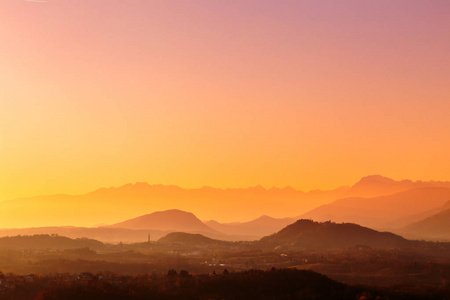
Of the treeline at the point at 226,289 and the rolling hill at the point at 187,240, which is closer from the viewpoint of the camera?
the treeline at the point at 226,289

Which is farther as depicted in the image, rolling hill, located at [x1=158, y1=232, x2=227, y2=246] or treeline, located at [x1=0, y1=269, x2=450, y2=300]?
rolling hill, located at [x1=158, y1=232, x2=227, y2=246]

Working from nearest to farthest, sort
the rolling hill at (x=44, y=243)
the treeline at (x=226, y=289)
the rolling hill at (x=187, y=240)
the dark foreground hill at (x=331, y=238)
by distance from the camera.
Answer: the treeline at (x=226, y=289)
the rolling hill at (x=44, y=243)
the dark foreground hill at (x=331, y=238)
the rolling hill at (x=187, y=240)

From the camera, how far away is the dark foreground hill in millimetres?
157750

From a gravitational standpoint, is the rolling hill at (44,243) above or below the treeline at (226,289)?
above

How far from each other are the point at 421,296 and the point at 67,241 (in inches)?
5127

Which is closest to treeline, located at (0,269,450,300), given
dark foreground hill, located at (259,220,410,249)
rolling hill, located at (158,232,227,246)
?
dark foreground hill, located at (259,220,410,249)

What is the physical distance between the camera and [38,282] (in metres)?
53.3

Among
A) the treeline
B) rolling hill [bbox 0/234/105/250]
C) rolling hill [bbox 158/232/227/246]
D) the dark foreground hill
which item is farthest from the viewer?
rolling hill [bbox 158/232/227/246]

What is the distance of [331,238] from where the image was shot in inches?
6481

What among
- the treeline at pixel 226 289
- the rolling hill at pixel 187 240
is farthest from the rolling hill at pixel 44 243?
the treeline at pixel 226 289

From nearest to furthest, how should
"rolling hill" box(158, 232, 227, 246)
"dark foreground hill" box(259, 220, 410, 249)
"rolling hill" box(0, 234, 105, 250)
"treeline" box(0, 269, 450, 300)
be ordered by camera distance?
1. "treeline" box(0, 269, 450, 300)
2. "rolling hill" box(0, 234, 105, 250)
3. "dark foreground hill" box(259, 220, 410, 249)
4. "rolling hill" box(158, 232, 227, 246)

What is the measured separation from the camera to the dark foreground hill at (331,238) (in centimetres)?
15775

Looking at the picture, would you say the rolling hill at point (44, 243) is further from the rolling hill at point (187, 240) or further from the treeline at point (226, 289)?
the treeline at point (226, 289)

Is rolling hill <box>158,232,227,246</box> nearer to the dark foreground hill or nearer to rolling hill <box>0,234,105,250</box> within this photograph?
→ the dark foreground hill
